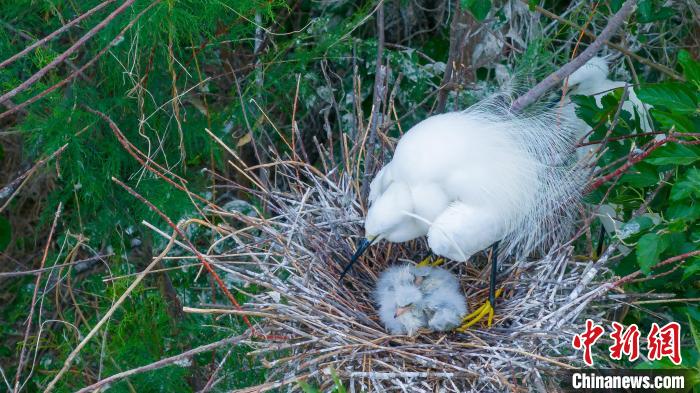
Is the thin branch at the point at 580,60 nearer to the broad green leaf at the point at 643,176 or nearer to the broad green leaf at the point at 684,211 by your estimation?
the broad green leaf at the point at 643,176

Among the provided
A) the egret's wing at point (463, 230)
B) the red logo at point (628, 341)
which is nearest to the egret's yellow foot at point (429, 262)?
the egret's wing at point (463, 230)

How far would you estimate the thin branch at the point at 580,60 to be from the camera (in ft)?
6.43

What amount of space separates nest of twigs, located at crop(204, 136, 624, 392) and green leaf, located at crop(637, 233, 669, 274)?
141 mm

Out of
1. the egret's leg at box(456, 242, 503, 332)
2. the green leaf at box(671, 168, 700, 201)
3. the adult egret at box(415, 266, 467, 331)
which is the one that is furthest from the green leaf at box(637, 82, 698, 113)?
the adult egret at box(415, 266, 467, 331)

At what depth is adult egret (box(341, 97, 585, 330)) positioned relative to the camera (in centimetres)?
201

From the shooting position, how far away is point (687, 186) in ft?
5.55

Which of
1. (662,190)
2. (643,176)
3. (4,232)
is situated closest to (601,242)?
(662,190)

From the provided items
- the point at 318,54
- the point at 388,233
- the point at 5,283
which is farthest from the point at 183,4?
the point at 5,283

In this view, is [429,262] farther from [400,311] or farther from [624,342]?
[624,342]

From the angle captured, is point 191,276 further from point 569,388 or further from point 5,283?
point 569,388

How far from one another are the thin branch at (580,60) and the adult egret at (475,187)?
0.06 metres

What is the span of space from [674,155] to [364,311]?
0.86m

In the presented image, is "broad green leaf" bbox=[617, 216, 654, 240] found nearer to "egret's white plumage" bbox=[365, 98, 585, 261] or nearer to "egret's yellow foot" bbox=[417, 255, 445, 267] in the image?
"egret's white plumage" bbox=[365, 98, 585, 261]

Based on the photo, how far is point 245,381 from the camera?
2.32 meters
